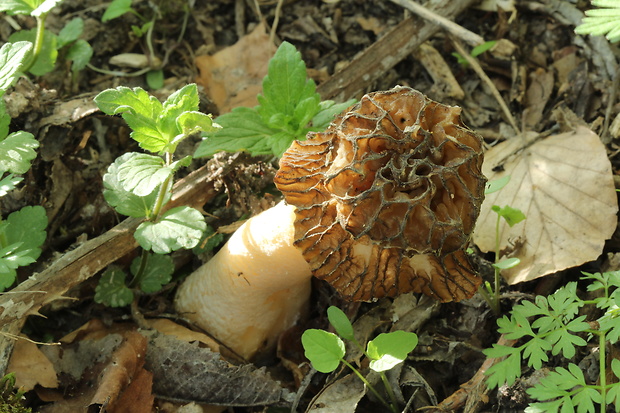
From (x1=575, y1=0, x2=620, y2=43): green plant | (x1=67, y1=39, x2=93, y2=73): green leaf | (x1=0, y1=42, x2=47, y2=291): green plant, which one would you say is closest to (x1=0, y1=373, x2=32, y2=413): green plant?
(x1=0, y1=42, x2=47, y2=291): green plant

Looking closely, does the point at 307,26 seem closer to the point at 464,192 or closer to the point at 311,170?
the point at 311,170

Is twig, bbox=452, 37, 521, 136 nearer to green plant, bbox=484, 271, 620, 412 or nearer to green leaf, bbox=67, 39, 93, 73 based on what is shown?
green plant, bbox=484, 271, 620, 412

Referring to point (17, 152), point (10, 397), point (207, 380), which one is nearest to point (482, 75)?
point (207, 380)

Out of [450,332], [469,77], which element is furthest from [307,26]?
[450,332]

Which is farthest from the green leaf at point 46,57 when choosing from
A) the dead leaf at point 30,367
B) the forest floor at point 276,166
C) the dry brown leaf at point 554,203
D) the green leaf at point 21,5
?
the dry brown leaf at point 554,203

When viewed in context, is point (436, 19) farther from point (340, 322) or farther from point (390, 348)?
point (390, 348)

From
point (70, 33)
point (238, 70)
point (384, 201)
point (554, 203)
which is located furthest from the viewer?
point (238, 70)
